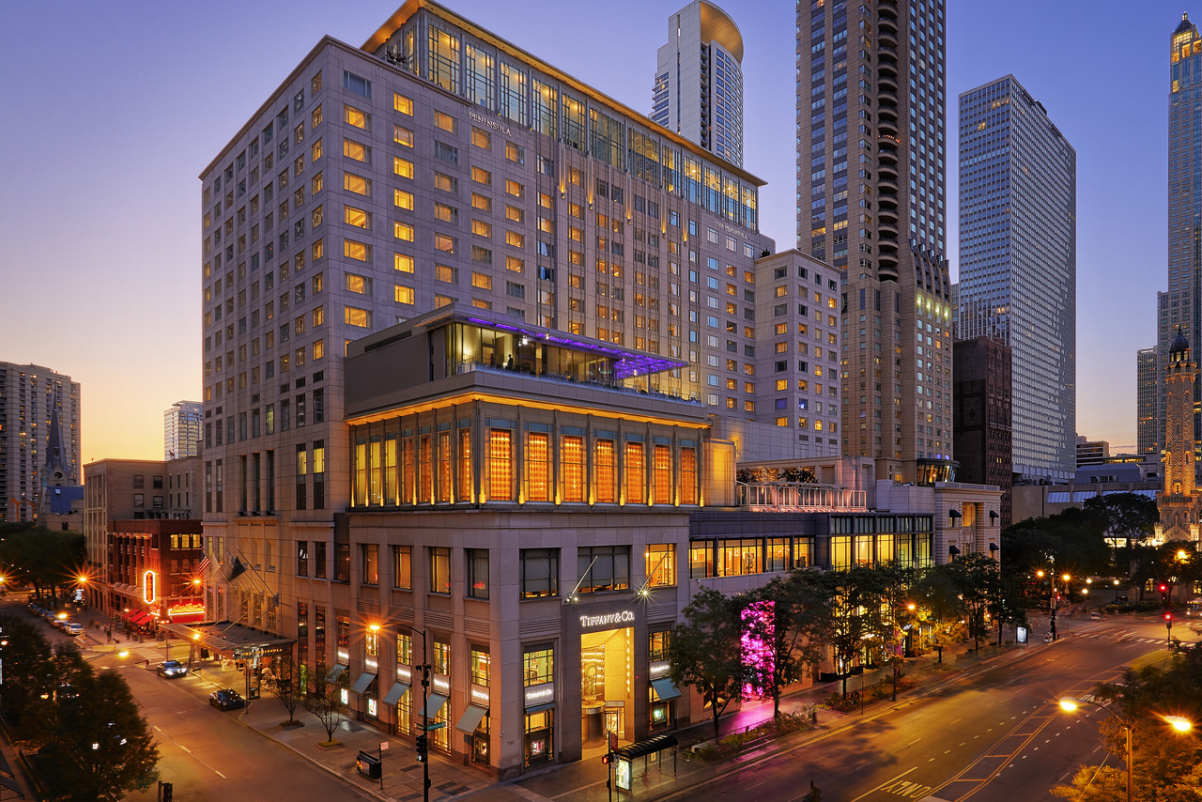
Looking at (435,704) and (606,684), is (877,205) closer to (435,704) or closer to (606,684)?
(606,684)

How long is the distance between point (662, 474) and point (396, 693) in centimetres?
2372

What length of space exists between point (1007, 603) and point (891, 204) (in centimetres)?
12297

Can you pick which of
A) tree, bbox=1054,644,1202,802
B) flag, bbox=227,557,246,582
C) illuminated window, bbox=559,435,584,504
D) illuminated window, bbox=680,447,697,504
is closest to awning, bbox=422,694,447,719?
illuminated window, bbox=559,435,584,504

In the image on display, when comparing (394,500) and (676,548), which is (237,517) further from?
(676,548)

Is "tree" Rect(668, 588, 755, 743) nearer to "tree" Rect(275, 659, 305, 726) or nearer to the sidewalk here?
the sidewalk

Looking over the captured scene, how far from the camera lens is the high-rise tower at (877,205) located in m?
173

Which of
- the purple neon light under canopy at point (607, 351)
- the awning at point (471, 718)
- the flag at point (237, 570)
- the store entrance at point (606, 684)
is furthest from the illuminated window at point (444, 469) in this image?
the flag at point (237, 570)

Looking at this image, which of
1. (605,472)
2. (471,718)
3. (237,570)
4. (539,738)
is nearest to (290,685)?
(471,718)

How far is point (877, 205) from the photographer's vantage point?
175500mm

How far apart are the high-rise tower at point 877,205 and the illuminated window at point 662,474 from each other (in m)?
126

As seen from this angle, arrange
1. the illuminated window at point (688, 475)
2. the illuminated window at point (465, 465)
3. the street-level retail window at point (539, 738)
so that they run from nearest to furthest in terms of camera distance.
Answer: the street-level retail window at point (539, 738) → the illuminated window at point (465, 465) → the illuminated window at point (688, 475)

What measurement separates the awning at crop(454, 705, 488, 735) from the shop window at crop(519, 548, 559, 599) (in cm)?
681

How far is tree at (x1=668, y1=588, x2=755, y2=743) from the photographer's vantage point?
46250 millimetres

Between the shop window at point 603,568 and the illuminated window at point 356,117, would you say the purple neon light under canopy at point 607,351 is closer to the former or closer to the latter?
the shop window at point 603,568
